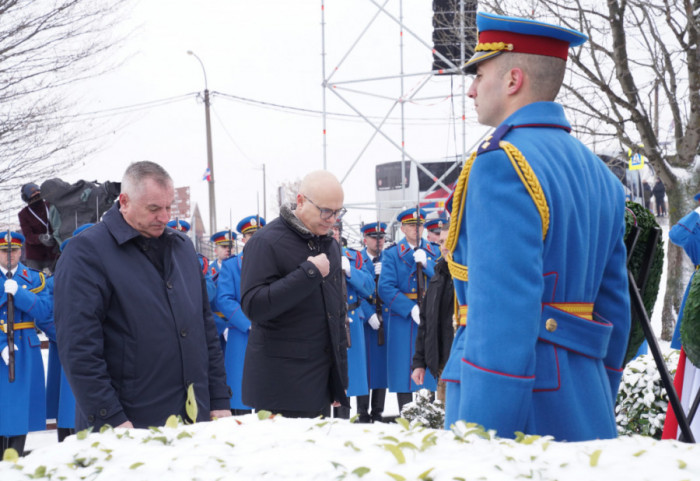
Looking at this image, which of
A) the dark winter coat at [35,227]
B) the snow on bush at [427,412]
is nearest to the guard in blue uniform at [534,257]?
the snow on bush at [427,412]

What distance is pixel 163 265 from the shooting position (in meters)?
3.76

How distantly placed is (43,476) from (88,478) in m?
0.09

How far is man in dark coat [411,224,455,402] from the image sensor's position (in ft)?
21.9

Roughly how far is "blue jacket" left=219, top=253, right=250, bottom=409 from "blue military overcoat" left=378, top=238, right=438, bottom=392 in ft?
5.97

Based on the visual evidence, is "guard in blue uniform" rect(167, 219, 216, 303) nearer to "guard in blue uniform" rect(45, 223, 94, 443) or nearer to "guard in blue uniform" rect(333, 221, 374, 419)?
"guard in blue uniform" rect(333, 221, 374, 419)

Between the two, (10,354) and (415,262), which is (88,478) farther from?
(415,262)

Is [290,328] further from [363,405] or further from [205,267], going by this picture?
[205,267]

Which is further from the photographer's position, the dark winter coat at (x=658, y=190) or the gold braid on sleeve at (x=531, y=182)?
the dark winter coat at (x=658, y=190)

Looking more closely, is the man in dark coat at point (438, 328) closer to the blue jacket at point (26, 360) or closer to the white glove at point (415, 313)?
the white glove at point (415, 313)

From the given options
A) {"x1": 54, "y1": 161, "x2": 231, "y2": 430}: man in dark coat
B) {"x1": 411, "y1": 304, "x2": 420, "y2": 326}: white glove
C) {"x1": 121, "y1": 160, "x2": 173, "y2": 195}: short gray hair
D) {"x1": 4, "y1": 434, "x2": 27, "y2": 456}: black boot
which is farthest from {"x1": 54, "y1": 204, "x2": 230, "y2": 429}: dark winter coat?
{"x1": 411, "y1": 304, "x2": 420, "y2": 326}: white glove

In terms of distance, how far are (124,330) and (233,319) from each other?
16.3ft

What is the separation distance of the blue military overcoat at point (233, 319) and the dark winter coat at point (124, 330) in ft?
15.3

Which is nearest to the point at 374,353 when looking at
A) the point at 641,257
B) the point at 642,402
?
the point at 642,402

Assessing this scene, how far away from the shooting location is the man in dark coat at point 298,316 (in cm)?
421
